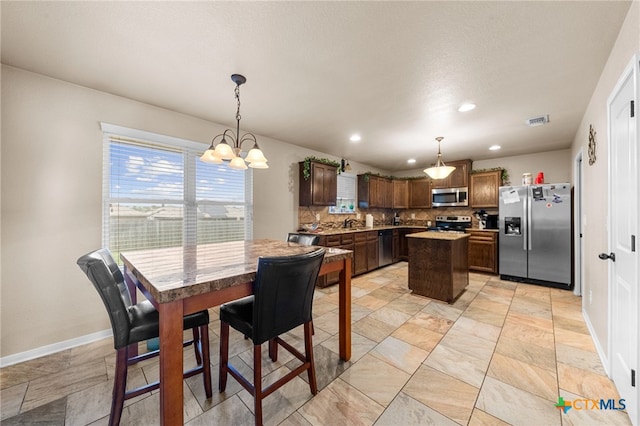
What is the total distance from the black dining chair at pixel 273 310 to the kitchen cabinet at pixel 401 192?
205 inches

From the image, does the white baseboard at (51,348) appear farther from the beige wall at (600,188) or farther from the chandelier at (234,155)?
the beige wall at (600,188)

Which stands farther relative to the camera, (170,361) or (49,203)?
(49,203)

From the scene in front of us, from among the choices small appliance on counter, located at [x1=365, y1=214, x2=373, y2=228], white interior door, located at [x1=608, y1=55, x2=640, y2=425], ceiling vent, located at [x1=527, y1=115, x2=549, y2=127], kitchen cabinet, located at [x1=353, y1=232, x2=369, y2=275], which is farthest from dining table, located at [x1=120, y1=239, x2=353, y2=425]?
small appliance on counter, located at [x1=365, y1=214, x2=373, y2=228]

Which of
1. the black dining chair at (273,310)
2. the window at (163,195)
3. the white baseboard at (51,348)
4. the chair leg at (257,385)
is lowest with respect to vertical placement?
the white baseboard at (51,348)

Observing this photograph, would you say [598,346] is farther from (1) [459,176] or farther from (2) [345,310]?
(1) [459,176]

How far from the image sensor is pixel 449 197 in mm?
5664

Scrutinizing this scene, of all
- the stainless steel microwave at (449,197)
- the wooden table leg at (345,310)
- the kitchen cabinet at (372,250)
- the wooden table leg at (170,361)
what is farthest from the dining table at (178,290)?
the stainless steel microwave at (449,197)

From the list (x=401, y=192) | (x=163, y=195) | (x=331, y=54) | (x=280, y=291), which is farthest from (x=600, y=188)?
(x=163, y=195)

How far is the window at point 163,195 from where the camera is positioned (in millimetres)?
2658

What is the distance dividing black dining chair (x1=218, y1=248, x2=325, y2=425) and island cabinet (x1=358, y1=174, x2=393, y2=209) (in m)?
Result: 4.33

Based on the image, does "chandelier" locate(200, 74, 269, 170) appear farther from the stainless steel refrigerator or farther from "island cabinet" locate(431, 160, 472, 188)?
"island cabinet" locate(431, 160, 472, 188)

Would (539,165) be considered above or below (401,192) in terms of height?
above

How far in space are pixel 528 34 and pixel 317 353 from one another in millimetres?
2962

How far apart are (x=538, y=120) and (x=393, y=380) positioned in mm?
3641
